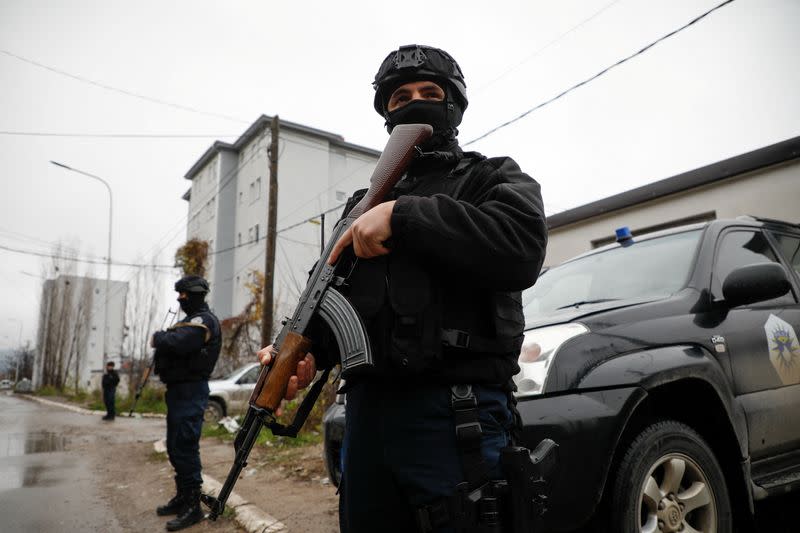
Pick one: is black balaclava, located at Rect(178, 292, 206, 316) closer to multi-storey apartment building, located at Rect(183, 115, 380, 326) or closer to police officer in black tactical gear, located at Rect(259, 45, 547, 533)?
police officer in black tactical gear, located at Rect(259, 45, 547, 533)

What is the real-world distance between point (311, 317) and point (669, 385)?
1.74 meters

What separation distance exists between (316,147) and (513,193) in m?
29.4

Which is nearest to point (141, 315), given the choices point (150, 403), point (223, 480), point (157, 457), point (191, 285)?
point (150, 403)

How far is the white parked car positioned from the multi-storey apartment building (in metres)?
14.4

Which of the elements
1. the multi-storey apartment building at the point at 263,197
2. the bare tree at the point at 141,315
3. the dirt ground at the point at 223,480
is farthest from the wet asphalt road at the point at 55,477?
the multi-storey apartment building at the point at 263,197

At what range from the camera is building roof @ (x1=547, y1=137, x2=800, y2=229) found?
389 inches

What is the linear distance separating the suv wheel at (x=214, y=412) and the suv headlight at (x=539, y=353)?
9869 millimetres

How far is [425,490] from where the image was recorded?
4.45 ft

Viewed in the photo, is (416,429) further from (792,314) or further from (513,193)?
(792,314)

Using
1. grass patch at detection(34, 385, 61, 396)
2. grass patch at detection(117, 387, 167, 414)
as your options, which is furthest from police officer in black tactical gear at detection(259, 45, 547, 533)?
grass patch at detection(34, 385, 61, 396)

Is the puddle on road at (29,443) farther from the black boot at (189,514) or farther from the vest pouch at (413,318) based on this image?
the vest pouch at (413,318)

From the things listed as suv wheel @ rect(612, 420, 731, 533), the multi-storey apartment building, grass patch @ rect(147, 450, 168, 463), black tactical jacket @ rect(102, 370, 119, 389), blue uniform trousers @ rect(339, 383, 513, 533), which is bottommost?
grass patch @ rect(147, 450, 168, 463)

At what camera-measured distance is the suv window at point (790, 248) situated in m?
3.45

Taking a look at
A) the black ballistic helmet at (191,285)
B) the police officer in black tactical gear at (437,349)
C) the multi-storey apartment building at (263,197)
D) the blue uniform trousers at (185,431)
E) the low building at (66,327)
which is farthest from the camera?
the low building at (66,327)
